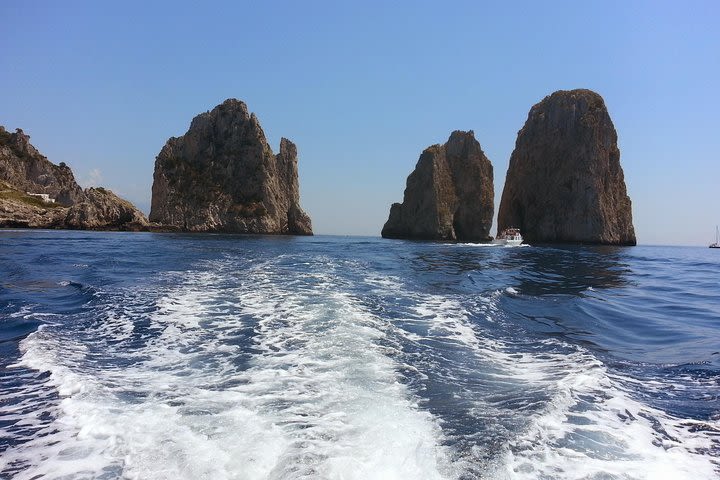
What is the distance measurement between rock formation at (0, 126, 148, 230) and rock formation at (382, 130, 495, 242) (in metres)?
71.8

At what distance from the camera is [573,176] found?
10675cm

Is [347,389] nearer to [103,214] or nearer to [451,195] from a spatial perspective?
[103,214]

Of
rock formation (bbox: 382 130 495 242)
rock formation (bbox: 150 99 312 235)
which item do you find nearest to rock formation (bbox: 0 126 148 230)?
rock formation (bbox: 150 99 312 235)

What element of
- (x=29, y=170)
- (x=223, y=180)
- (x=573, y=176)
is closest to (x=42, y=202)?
(x=29, y=170)

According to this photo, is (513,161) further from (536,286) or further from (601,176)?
(536,286)

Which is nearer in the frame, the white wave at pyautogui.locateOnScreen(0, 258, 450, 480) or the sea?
the white wave at pyautogui.locateOnScreen(0, 258, 450, 480)

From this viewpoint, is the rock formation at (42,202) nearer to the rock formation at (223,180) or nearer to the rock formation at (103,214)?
the rock formation at (103,214)

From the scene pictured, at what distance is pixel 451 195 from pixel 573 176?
3280 cm

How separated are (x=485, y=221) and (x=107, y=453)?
4893 inches

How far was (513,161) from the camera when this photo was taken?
128 m

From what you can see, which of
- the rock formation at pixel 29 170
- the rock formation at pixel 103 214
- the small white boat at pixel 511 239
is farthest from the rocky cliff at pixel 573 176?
the rock formation at pixel 29 170

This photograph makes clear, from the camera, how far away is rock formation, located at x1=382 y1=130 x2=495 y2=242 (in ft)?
393

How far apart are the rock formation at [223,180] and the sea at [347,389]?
102 m

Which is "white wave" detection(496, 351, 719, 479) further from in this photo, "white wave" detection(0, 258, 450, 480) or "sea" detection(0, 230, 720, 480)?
"white wave" detection(0, 258, 450, 480)
